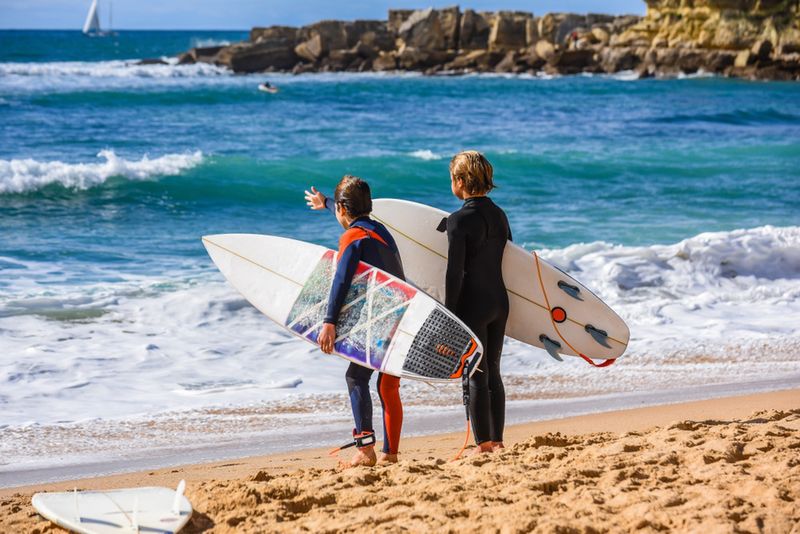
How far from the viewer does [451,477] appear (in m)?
3.20

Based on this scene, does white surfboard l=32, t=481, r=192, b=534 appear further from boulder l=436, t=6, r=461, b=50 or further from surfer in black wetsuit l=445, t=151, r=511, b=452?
boulder l=436, t=6, r=461, b=50

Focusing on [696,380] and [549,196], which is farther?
[549,196]

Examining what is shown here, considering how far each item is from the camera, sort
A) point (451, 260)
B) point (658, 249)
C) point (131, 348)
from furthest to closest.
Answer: point (658, 249), point (131, 348), point (451, 260)

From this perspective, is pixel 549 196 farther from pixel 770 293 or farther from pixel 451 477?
pixel 451 477

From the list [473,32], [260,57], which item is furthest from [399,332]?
[473,32]

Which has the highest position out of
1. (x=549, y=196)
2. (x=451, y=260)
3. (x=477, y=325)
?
(x=451, y=260)

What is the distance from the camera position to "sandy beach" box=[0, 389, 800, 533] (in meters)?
2.69

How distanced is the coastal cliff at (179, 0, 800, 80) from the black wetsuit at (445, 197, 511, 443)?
4182cm

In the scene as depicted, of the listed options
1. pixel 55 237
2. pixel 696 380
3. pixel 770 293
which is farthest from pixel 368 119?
pixel 696 380

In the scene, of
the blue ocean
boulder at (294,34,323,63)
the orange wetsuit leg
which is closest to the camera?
the orange wetsuit leg

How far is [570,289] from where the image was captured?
4.32m

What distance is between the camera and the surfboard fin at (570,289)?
430 cm

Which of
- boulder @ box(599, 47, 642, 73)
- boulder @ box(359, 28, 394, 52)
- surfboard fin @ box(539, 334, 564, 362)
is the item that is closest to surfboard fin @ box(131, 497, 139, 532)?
surfboard fin @ box(539, 334, 564, 362)

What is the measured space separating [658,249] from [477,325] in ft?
19.1
